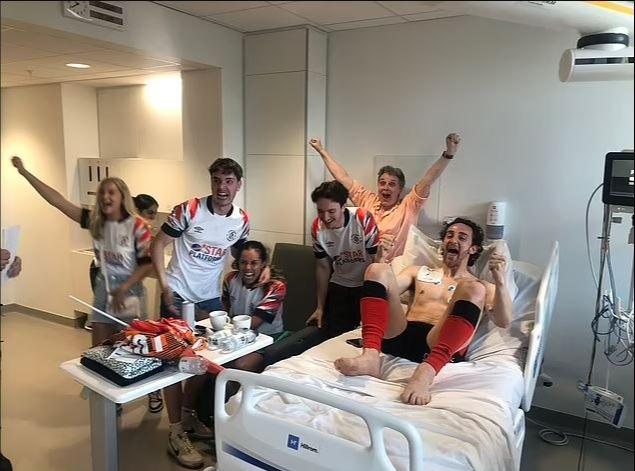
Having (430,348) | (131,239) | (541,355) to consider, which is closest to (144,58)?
(131,239)

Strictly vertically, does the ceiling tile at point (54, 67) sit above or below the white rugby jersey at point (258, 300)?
above

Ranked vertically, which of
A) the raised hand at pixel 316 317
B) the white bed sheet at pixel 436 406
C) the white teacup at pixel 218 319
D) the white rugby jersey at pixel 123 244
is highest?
the white rugby jersey at pixel 123 244

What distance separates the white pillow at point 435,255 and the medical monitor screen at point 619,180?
40cm

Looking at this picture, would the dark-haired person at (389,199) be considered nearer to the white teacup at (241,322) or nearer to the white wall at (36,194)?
the white teacup at (241,322)

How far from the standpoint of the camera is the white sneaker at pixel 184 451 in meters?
1.70

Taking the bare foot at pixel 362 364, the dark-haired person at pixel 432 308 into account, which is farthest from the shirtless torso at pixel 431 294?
the bare foot at pixel 362 364

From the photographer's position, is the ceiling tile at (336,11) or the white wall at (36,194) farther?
the white wall at (36,194)

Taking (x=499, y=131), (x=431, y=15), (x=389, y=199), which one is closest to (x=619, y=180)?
(x=499, y=131)

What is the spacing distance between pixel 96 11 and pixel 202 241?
22.0 inches

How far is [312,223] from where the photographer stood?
159 centimetres

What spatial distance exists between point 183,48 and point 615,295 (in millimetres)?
1134

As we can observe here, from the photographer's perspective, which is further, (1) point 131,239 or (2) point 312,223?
(2) point 312,223

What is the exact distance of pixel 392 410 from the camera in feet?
4.29

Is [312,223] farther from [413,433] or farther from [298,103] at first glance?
[413,433]
